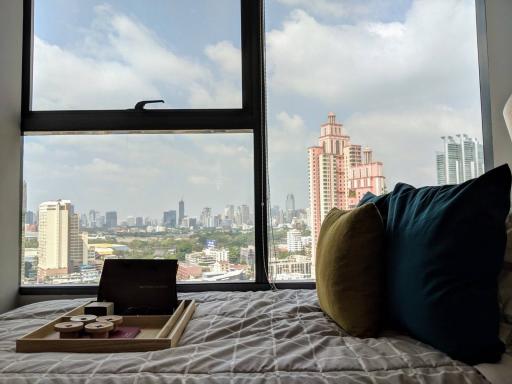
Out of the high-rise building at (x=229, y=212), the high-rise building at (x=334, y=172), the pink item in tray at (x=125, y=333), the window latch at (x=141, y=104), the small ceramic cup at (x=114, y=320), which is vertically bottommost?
the pink item in tray at (x=125, y=333)

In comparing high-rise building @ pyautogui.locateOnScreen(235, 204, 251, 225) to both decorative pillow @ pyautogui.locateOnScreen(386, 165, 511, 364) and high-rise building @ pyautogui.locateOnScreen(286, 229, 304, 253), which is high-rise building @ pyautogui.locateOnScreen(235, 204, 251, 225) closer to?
high-rise building @ pyautogui.locateOnScreen(286, 229, 304, 253)

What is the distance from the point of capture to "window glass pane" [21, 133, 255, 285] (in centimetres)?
192

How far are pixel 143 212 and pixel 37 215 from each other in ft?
1.78

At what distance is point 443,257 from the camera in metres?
0.80

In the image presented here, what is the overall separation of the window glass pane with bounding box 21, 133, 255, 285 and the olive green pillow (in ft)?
2.98

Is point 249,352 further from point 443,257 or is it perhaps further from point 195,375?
point 443,257

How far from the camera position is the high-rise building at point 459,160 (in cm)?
182

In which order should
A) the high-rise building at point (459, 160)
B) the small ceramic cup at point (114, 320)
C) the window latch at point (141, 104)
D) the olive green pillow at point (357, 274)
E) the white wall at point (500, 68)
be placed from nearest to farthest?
the olive green pillow at point (357, 274) → the small ceramic cup at point (114, 320) → the white wall at point (500, 68) → the high-rise building at point (459, 160) → the window latch at point (141, 104)

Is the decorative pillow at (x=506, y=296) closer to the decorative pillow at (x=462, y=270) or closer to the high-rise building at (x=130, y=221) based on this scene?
the decorative pillow at (x=462, y=270)

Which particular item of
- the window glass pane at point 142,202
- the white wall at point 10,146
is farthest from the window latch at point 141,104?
the white wall at point 10,146

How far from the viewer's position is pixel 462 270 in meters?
0.78

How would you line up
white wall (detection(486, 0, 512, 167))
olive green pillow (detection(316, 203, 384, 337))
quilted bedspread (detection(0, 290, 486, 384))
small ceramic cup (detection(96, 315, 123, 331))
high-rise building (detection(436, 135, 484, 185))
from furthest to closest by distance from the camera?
high-rise building (detection(436, 135, 484, 185)) < white wall (detection(486, 0, 512, 167)) < small ceramic cup (detection(96, 315, 123, 331)) < olive green pillow (detection(316, 203, 384, 337)) < quilted bedspread (detection(0, 290, 486, 384))

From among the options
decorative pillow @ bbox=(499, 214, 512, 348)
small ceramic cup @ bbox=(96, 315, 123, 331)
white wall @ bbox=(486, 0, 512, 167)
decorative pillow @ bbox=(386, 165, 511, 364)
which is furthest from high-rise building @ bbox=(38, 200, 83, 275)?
white wall @ bbox=(486, 0, 512, 167)

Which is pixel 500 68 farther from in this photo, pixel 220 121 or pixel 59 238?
pixel 59 238
